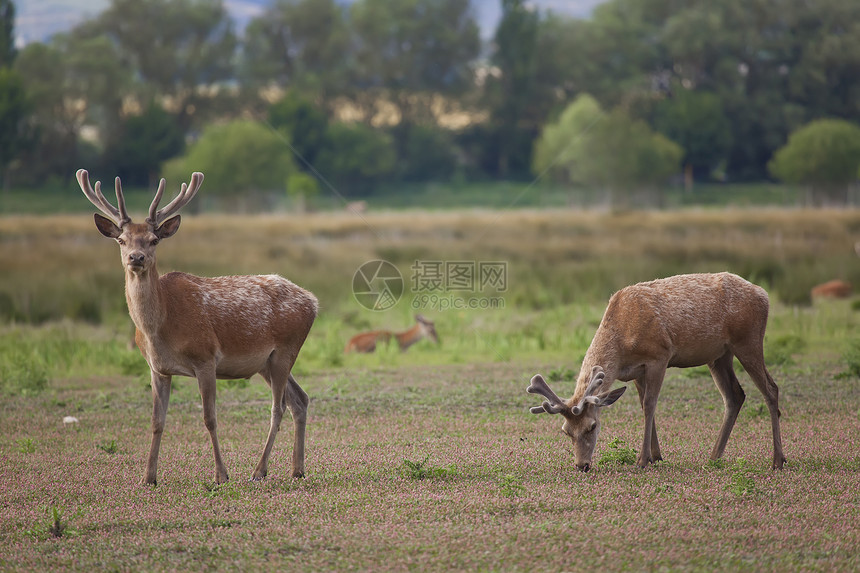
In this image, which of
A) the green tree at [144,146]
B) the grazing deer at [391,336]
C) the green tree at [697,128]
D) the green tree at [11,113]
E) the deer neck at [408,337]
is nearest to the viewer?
the grazing deer at [391,336]

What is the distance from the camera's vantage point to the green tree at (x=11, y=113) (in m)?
69.6

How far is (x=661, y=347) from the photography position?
9625mm

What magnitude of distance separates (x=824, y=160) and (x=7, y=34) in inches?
2406

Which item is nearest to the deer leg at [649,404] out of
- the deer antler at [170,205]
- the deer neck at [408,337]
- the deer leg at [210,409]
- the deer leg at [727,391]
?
the deer leg at [727,391]

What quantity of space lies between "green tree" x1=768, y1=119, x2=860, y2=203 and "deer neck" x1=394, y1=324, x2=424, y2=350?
59669 millimetres

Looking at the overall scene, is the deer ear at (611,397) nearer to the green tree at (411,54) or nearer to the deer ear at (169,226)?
the deer ear at (169,226)

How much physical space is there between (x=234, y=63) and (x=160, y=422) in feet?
312

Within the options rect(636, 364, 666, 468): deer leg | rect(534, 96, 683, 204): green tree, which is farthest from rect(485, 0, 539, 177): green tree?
rect(636, 364, 666, 468): deer leg

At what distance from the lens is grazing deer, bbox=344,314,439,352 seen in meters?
18.1

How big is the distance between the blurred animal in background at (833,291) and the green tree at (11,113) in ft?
198

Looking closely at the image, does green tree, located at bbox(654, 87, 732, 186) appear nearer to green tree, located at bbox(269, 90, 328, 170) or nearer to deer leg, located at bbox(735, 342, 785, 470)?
green tree, located at bbox(269, 90, 328, 170)

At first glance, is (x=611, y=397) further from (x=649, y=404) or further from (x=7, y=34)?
(x=7, y=34)

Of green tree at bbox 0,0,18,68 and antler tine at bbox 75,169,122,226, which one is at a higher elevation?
green tree at bbox 0,0,18,68

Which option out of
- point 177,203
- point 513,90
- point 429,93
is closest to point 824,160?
point 513,90
